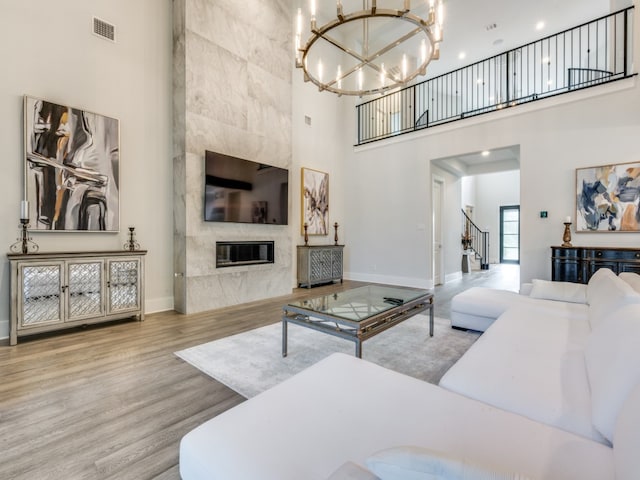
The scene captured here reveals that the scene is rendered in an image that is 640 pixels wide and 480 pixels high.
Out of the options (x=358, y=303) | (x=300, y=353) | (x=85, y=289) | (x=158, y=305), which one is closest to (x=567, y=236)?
(x=358, y=303)

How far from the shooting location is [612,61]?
193 inches

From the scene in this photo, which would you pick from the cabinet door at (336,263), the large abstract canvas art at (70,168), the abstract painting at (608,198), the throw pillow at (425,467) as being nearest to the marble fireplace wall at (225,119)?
the large abstract canvas art at (70,168)

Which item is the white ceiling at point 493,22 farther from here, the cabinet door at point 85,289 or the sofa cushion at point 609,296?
the cabinet door at point 85,289

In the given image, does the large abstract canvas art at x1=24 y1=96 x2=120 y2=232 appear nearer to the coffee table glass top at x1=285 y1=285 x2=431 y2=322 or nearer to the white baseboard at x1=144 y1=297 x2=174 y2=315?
the white baseboard at x1=144 y1=297 x2=174 y2=315

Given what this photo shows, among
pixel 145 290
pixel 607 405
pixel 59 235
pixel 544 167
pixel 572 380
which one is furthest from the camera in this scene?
pixel 544 167

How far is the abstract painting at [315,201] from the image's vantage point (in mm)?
6473

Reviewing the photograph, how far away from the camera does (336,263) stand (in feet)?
22.0

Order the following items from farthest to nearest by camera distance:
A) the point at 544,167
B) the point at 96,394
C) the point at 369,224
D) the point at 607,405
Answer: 1. the point at 369,224
2. the point at 544,167
3. the point at 96,394
4. the point at 607,405

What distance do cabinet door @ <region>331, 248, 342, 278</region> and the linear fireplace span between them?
1740mm

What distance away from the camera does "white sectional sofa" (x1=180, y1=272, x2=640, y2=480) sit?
76 centimetres

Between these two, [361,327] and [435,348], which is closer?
[361,327]

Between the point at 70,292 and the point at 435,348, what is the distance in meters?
3.85

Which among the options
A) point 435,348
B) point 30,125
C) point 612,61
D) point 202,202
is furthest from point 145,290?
point 612,61

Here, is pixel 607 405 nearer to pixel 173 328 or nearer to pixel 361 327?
pixel 361 327
